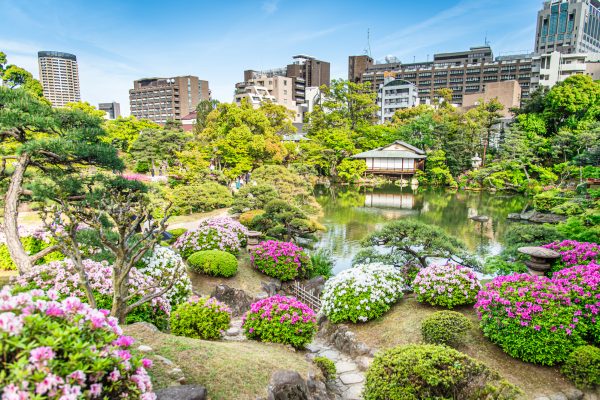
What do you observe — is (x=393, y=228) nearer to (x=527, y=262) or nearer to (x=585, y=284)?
(x=527, y=262)

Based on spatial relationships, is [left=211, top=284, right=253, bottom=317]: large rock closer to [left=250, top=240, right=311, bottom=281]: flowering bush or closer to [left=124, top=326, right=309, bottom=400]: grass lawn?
[left=250, top=240, right=311, bottom=281]: flowering bush

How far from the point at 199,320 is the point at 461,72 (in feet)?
231

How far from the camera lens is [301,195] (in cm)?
1950

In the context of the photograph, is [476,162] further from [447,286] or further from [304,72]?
[304,72]

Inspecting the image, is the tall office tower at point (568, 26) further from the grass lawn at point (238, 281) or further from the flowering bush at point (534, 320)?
the flowering bush at point (534, 320)

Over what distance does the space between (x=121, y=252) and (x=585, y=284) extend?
6698 mm

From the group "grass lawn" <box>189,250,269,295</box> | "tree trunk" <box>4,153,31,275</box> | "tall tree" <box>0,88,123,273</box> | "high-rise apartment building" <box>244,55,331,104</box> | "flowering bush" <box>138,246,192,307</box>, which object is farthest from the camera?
"high-rise apartment building" <box>244,55,331,104</box>

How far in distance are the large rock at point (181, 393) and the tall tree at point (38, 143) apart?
4.57m

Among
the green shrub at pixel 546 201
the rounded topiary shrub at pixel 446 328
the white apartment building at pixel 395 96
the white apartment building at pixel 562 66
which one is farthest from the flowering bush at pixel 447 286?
the white apartment building at pixel 562 66

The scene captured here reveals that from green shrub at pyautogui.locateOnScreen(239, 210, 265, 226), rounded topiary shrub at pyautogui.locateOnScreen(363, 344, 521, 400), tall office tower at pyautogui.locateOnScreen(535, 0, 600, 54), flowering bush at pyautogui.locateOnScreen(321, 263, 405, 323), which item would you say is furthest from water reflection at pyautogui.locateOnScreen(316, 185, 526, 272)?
tall office tower at pyautogui.locateOnScreen(535, 0, 600, 54)

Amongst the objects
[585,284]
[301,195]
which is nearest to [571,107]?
[301,195]

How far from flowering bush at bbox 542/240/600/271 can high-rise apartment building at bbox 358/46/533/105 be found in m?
55.6

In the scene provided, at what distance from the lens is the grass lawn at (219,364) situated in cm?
397

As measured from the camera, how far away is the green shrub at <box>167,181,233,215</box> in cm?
1823
